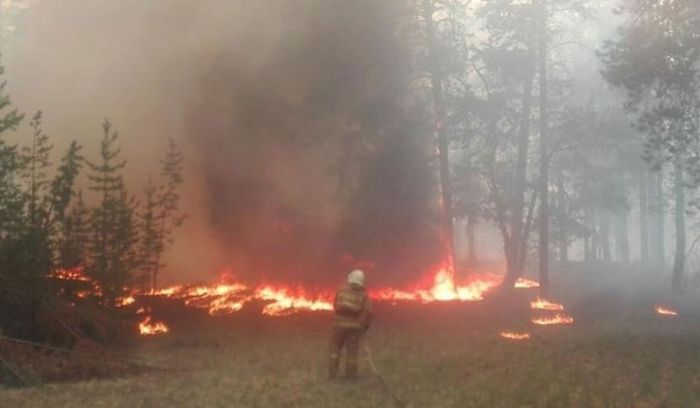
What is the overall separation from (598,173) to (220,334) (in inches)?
845

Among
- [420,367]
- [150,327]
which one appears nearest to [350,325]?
[420,367]

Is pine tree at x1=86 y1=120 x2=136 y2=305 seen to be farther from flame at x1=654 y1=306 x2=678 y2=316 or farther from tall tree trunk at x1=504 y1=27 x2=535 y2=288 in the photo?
flame at x1=654 y1=306 x2=678 y2=316

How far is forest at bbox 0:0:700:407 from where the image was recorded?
14656 mm

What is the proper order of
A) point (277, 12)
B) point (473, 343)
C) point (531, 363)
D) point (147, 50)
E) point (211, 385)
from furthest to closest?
point (147, 50) < point (277, 12) < point (473, 343) < point (531, 363) < point (211, 385)

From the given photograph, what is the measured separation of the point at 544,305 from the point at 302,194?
877 centimetres

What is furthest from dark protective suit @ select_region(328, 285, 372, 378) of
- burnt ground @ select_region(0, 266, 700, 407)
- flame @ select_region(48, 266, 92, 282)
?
flame @ select_region(48, 266, 92, 282)

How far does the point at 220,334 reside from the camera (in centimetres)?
1903

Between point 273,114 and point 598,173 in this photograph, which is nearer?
point 273,114

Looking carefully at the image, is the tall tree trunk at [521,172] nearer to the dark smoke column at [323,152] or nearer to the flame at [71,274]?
the dark smoke column at [323,152]

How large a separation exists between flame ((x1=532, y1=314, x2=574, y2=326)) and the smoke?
503 centimetres

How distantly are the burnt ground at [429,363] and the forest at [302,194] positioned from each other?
4.7 inches

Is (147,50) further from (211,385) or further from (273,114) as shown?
(211,385)

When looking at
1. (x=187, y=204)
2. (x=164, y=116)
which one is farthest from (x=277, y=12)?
(x=187, y=204)

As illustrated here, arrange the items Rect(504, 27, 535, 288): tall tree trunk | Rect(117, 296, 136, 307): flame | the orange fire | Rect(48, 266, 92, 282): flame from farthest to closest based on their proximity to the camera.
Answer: Rect(504, 27, 535, 288): tall tree trunk
the orange fire
Rect(117, 296, 136, 307): flame
Rect(48, 266, 92, 282): flame
